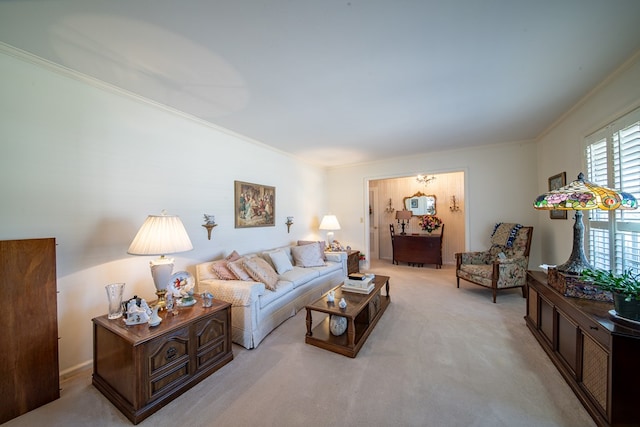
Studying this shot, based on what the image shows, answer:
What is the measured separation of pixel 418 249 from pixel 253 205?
4.09 meters

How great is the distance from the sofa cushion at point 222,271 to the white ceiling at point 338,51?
5.90 feet

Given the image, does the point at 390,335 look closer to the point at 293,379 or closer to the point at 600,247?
the point at 293,379

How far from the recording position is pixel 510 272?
3.38m

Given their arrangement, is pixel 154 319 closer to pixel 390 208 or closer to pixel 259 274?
pixel 259 274

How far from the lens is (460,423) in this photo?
144 cm

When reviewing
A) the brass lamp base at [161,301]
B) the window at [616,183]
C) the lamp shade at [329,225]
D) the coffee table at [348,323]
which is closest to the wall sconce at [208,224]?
the brass lamp base at [161,301]

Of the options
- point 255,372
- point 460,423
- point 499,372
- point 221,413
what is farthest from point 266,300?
point 499,372

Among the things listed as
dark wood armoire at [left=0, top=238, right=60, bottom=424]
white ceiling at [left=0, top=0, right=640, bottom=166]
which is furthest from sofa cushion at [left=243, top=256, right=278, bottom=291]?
white ceiling at [left=0, top=0, right=640, bottom=166]

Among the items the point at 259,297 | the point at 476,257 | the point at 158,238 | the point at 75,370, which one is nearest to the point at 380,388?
the point at 259,297

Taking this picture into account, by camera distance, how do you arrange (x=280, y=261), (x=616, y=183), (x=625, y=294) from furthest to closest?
(x=280, y=261) < (x=616, y=183) < (x=625, y=294)

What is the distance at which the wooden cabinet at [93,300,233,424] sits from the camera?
1520mm

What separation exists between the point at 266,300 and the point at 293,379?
2.69ft

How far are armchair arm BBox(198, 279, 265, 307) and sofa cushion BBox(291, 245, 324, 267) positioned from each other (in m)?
1.36

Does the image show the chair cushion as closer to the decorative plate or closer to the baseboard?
the decorative plate
